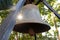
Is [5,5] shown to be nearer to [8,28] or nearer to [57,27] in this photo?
[8,28]

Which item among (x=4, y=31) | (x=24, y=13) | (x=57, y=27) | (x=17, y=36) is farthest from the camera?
(x=57, y=27)

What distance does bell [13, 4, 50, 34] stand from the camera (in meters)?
1.39

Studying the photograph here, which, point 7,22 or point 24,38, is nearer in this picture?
point 7,22

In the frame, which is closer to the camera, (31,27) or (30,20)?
(30,20)

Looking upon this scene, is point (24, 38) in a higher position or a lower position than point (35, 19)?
higher

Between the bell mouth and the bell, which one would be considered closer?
the bell

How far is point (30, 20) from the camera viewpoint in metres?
1.37

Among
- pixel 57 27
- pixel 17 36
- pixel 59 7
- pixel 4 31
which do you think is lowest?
pixel 4 31

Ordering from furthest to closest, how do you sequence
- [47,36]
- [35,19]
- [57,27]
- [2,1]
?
[47,36] → [57,27] → [35,19] → [2,1]

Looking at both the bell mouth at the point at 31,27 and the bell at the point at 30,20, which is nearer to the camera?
the bell at the point at 30,20

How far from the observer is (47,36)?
6406 mm

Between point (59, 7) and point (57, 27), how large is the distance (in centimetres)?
81

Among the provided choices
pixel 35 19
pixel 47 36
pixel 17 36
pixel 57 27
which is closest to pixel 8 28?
pixel 35 19

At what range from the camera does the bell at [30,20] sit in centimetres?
139
